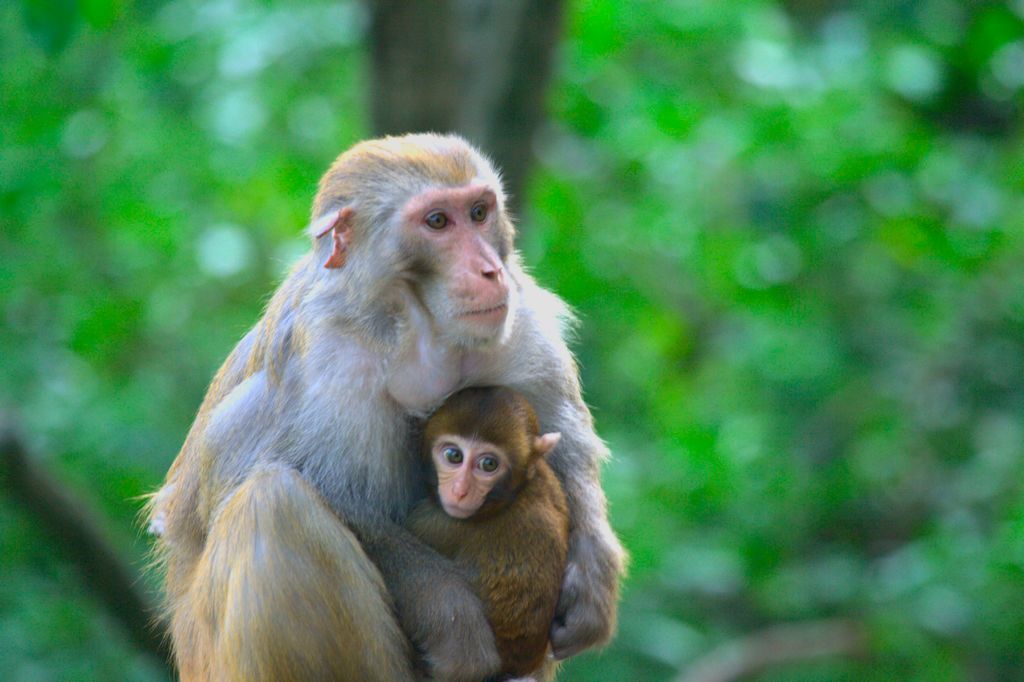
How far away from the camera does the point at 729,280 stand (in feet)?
36.9

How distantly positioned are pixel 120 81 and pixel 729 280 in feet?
17.4

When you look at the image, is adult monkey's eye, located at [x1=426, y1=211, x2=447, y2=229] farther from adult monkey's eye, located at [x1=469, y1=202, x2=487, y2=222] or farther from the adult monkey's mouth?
the adult monkey's mouth

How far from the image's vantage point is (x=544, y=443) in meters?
4.19

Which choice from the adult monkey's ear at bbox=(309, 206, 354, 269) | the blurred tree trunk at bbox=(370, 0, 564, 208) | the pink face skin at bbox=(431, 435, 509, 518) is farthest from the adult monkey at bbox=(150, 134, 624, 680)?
the blurred tree trunk at bbox=(370, 0, 564, 208)

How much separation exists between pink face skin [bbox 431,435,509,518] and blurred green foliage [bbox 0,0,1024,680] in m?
3.70

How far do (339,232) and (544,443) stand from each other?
95 centimetres

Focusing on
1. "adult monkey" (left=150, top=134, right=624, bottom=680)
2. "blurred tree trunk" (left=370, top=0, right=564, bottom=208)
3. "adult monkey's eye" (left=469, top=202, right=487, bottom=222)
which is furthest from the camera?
"blurred tree trunk" (left=370, top=0, right=564, bottom=208)

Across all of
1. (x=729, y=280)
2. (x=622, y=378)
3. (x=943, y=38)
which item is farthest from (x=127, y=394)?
(x=943, y=38)

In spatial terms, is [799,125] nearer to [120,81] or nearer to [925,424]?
[925,424]

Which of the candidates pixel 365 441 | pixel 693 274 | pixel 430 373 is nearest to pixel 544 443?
pixel 430 373

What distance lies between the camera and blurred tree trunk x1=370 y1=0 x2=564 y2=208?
312 inches

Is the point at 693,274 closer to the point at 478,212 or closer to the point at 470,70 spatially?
the point at 470,70

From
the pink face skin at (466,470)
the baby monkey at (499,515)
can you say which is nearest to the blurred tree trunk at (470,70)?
the baby monkey at (499,515)

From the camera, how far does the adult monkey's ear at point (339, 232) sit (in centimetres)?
411
